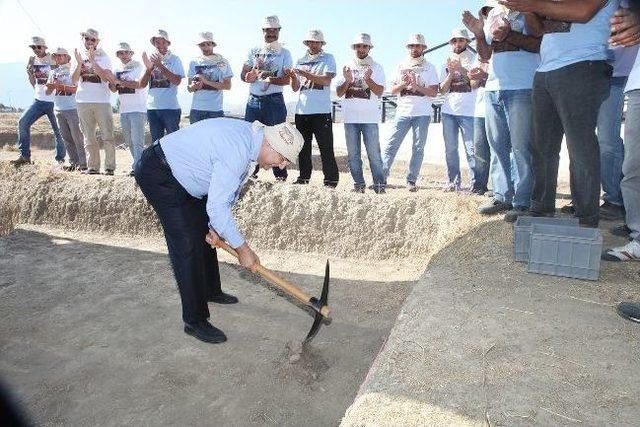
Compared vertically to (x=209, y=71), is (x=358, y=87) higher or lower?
lower

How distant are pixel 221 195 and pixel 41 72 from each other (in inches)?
254

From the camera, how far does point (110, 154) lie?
731 cm

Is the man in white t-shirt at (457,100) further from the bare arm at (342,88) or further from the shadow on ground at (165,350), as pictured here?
the shadow on ground at (165,350)

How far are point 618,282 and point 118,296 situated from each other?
450 centimetres

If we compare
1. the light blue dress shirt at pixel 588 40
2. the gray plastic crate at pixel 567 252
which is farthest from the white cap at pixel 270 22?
the gray plastic crate at pixel 567 252

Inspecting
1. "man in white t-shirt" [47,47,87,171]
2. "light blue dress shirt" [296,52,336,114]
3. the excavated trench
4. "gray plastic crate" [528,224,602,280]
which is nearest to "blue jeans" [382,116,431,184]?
the excavated trench

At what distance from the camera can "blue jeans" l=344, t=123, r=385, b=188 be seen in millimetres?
6148

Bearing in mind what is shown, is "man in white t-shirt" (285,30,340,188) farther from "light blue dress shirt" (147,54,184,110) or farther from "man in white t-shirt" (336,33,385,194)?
"light blue dress shirt" (147,54,184,110)

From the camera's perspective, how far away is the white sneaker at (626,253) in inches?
130

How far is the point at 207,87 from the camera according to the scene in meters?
6.50

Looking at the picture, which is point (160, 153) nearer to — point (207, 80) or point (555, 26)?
point (555, 26)

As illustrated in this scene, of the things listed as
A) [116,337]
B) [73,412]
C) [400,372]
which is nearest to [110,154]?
[116,337]

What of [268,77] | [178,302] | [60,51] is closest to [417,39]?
[268,77]

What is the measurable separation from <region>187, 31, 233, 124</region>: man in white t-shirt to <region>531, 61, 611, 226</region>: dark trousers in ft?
14.3
